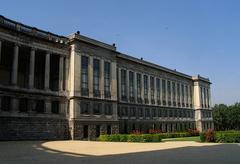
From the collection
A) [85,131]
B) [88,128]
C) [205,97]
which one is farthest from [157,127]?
[205,97]

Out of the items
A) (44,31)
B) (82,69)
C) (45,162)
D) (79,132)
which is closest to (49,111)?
(79,132)

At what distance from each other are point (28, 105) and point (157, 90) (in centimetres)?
3808

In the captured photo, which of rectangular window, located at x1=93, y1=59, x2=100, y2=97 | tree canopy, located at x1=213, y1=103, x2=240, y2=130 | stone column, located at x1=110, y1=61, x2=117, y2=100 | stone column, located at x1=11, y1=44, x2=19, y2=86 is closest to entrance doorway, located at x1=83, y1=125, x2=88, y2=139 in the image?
rectangular window, located at x1=93, y1=59, x2=100, y2=97

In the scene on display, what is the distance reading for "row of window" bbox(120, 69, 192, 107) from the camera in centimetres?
6369

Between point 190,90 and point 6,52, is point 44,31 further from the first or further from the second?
point 190,90

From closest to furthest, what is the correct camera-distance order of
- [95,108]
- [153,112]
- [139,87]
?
[95,108] → [139,87] → [153,112]

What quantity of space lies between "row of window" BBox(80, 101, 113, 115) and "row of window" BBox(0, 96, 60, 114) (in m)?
4.32

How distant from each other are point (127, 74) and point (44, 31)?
22533 mm

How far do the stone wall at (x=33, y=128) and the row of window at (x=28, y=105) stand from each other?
143cm

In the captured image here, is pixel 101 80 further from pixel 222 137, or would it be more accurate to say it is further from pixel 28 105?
pixel 222 137

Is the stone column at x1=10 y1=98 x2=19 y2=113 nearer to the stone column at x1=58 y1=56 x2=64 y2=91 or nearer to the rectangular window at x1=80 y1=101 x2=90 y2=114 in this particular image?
the stone column at x1=58 y1=56 x2=64 y2=91

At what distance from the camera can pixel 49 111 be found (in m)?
46.5

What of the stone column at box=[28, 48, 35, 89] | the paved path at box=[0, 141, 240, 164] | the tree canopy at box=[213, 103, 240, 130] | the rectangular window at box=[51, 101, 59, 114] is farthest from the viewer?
the tree canopy at box=[213, 103, 240, 130]

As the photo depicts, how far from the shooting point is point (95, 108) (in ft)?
170
